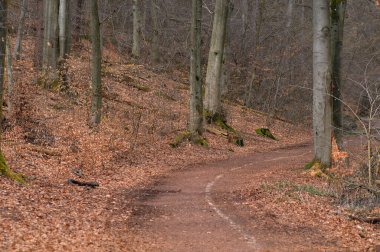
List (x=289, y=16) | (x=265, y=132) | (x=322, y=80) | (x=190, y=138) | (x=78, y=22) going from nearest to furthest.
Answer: (x=322, y=80), (x=190, y=138), (x=265, y=132), (x=78, y=22), (x=289, y=16)

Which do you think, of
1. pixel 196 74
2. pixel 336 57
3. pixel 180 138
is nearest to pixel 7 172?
pixel 180 138

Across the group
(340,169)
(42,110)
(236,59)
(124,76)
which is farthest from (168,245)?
(236,59)

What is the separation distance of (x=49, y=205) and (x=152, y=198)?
2871mm

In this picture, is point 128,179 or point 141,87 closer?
point 128,179

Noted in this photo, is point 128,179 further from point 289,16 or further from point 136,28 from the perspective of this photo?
point 289,16

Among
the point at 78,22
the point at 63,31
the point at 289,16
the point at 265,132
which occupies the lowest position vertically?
the point at 265,132

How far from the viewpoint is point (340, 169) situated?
47.2ft

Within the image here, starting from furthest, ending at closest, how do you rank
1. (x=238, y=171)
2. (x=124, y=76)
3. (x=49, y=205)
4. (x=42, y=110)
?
1. (x=124, y=76)
2. (x=42, y=110)
3. (x=238, y=171)
4. (x=49, y=205)

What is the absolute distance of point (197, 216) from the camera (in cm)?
1065

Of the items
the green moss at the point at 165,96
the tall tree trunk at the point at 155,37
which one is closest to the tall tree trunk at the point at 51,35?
the green moss at the point at 165,96

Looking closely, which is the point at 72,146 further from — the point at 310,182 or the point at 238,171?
the point at 310,182

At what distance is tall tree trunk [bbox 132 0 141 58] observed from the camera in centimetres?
3408

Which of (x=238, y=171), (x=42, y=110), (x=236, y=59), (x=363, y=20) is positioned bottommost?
(x=238, y=171)

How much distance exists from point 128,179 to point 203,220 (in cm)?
469
